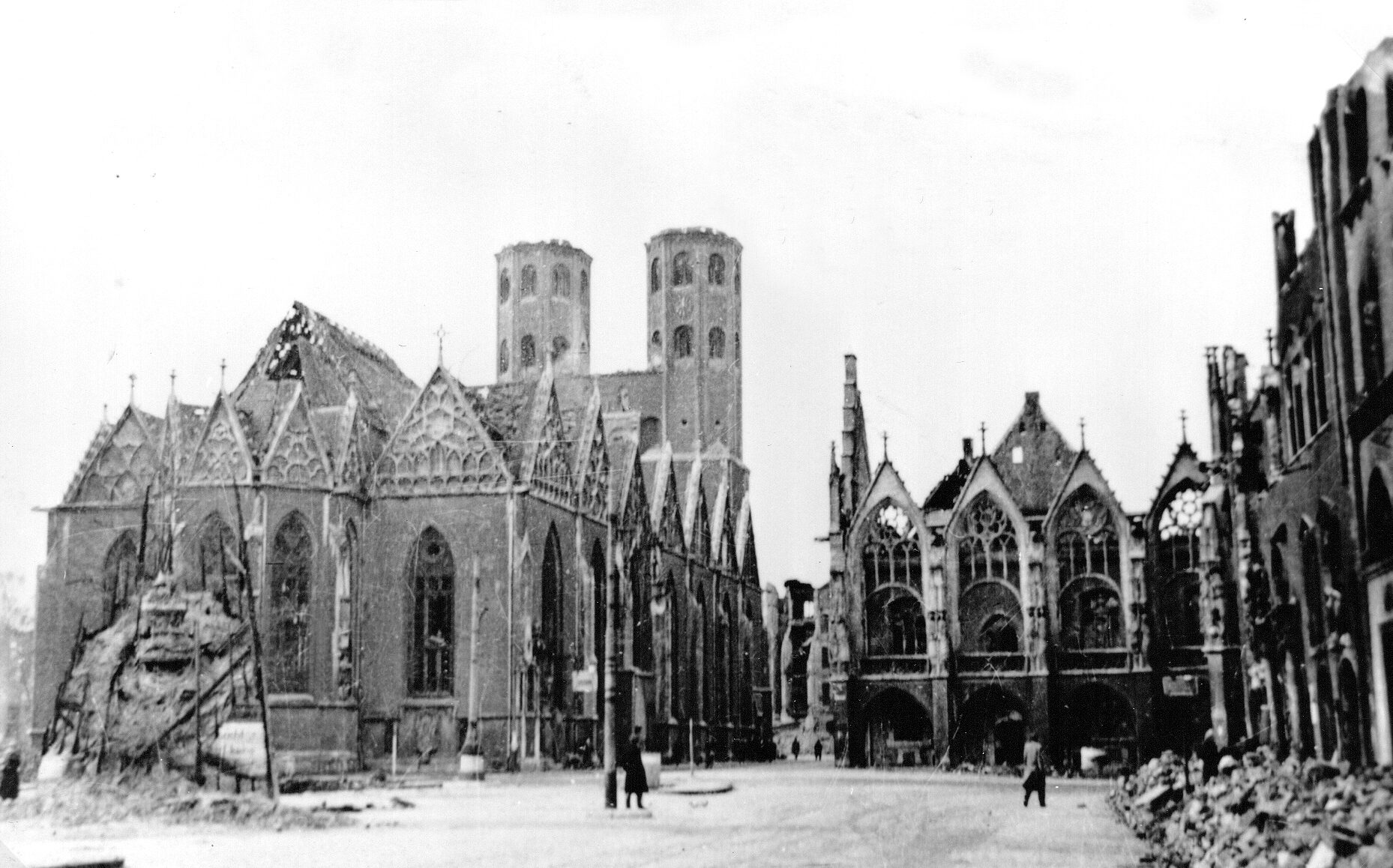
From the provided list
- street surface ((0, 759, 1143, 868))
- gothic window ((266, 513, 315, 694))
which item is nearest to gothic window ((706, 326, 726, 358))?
gothic window ((266, 513, 315, 694))

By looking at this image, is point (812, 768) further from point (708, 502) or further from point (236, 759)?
point (236, 759)

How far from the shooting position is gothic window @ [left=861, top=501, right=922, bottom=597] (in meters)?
51.8

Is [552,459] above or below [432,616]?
above

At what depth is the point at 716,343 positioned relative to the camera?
48.8 metres

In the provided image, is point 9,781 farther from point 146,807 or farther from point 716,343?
point 716,343

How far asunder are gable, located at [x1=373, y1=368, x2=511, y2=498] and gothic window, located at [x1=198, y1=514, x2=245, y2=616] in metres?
6.74

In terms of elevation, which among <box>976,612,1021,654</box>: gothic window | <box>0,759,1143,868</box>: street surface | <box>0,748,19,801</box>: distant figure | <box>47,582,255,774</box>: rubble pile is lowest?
<box>0,759,1143,868</box>: street surface

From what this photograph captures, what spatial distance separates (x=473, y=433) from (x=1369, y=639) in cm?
3032

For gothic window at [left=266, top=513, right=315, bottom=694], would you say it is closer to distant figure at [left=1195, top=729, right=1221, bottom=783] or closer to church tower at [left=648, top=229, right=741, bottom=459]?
church tower at [left=648, top=229, right=741, bottom=459]

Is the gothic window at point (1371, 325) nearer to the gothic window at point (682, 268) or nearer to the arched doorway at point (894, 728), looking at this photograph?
the gothic window at point (682, 268)

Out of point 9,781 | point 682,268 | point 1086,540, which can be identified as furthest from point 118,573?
point 1086,540

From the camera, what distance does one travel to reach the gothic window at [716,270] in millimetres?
29166

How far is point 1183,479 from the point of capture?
1820 inches

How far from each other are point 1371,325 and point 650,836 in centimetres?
1222
